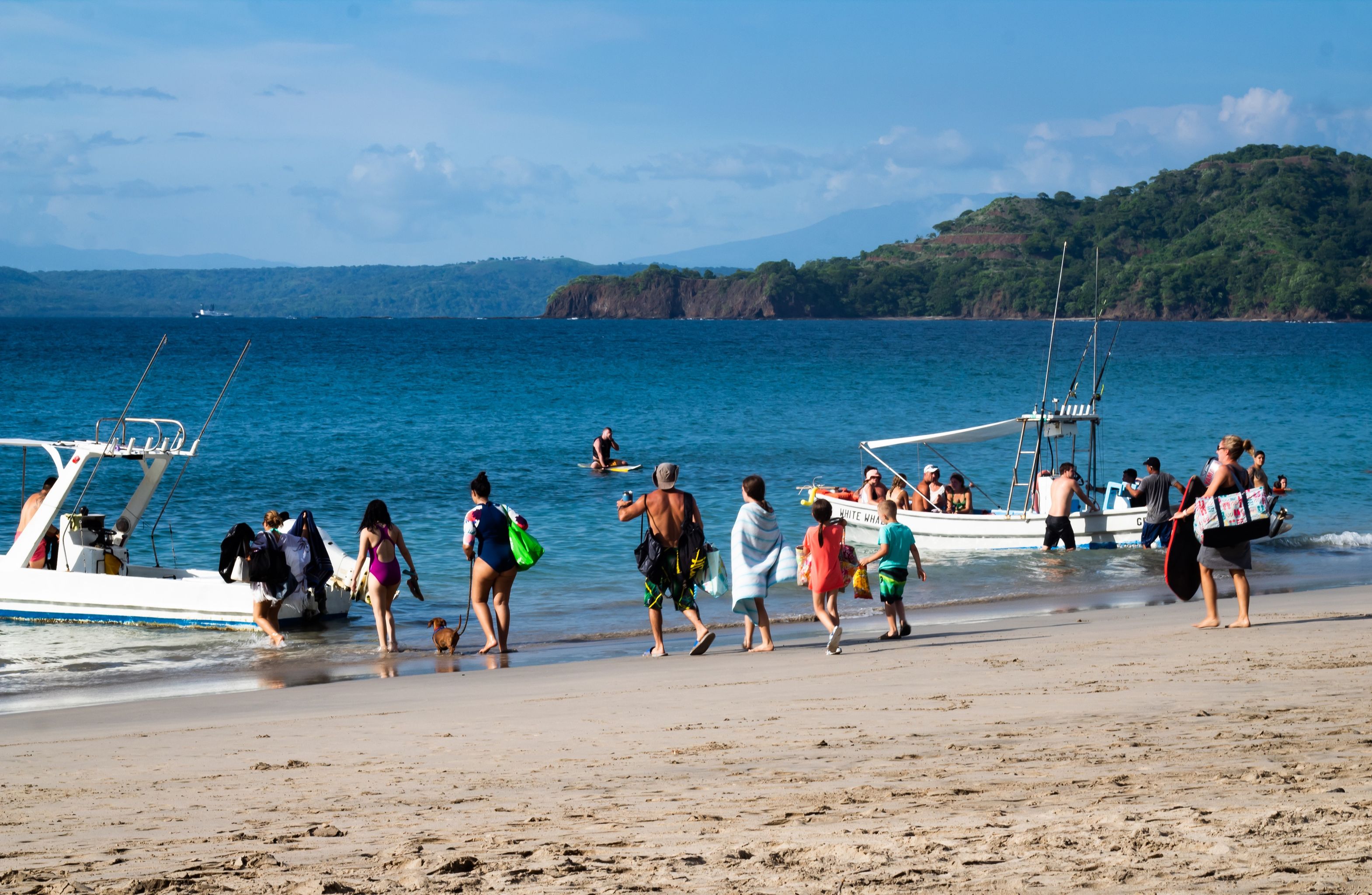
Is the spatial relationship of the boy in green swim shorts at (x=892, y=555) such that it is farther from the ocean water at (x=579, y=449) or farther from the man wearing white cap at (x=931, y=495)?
the man wearing white cap at (x=931, y=495)

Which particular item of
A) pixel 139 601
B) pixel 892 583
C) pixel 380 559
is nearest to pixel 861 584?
pixel 892 583

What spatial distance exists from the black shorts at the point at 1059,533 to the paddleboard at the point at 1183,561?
621cm

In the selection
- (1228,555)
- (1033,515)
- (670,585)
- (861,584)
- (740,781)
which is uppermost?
(670,585)

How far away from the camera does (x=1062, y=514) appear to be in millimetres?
17969

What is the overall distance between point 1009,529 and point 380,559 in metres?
10.2

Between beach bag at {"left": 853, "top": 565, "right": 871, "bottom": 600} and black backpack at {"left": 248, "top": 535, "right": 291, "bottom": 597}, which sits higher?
black backpack at {"left": 248, "top": 535, "right": 291, "bottom": 597}

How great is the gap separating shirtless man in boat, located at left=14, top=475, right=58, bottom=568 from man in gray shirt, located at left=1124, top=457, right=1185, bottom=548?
13.1 meters

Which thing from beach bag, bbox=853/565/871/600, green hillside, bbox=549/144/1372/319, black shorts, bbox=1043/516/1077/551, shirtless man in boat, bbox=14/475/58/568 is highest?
green hillside, bbox=549/144/1372/319

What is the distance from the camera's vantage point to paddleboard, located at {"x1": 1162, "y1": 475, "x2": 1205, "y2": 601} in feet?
37.3

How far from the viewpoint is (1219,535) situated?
1021cm

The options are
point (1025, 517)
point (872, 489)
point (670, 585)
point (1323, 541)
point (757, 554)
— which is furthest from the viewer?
point (1323, 541)

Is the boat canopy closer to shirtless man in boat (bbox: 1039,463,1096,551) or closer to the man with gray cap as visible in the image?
shirtless man in boat (bbox: 1039,463,1096,551)

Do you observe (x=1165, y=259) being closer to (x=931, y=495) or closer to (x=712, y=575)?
(x=931, y=495)

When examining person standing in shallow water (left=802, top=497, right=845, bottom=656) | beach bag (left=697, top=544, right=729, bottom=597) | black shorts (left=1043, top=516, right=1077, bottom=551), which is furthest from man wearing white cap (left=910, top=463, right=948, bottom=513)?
beach bag (left=697, top=544, right=729, bottom=597)
